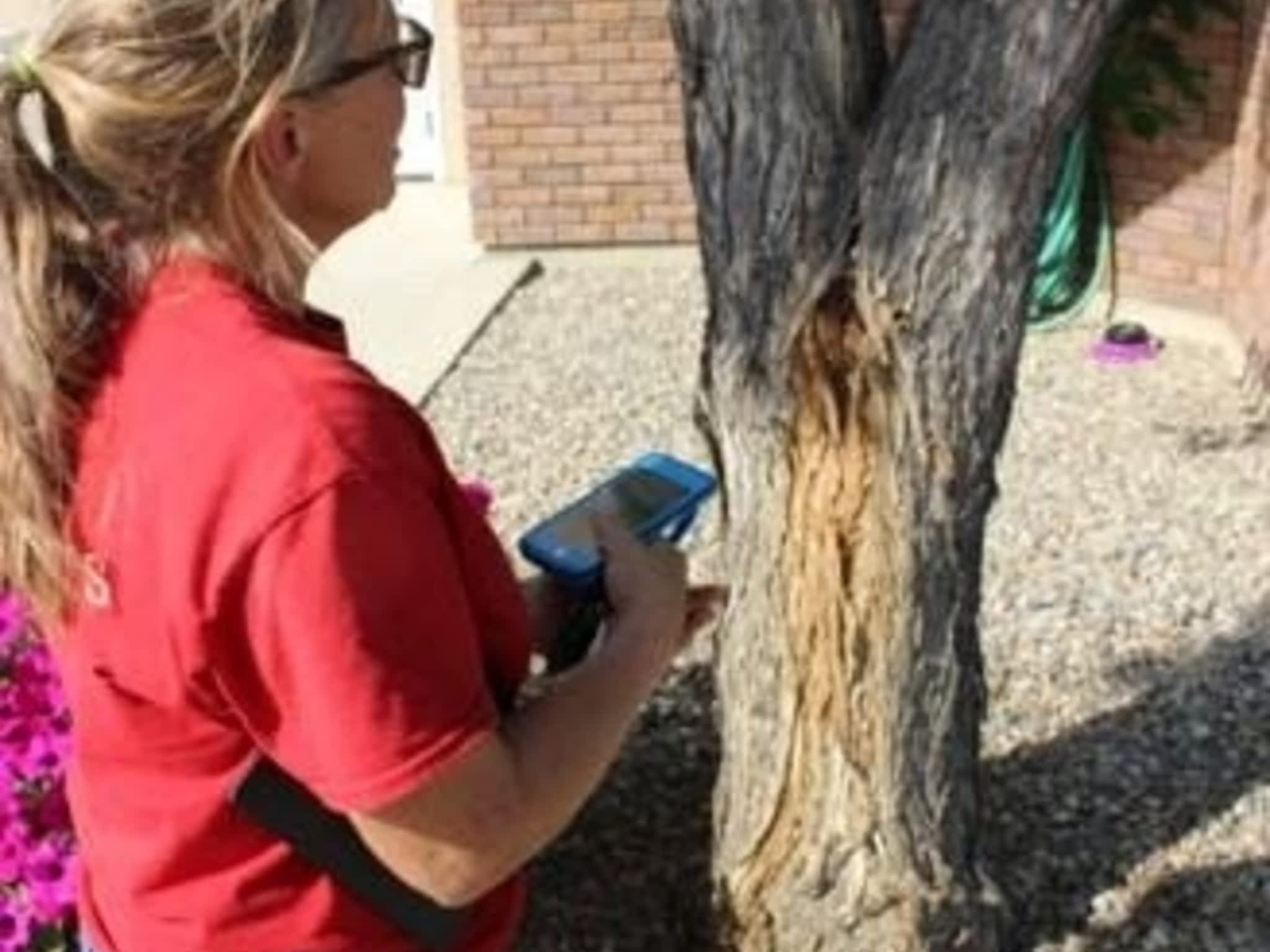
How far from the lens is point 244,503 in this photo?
63.8 inches

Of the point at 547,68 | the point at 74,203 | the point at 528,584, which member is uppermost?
the point at 74,203

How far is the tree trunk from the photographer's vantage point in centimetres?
286

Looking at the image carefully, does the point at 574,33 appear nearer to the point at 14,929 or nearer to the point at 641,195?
the point at 641,195

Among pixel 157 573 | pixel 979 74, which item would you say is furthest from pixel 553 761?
pixel 979 74

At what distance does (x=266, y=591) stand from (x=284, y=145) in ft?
1.13

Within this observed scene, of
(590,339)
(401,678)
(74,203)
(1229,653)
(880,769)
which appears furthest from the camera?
(590,339)

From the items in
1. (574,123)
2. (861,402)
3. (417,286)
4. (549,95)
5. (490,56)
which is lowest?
(417,286)

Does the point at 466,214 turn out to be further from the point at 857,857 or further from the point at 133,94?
the point at 133,94

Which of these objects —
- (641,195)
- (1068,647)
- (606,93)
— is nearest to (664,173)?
(641,195)

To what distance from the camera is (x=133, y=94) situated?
1.69 m

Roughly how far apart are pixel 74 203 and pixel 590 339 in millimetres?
5658

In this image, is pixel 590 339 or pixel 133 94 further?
pixel 590 339

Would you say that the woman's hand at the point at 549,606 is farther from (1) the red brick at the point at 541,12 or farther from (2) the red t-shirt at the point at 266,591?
(1) the red brick at the point at 541,12

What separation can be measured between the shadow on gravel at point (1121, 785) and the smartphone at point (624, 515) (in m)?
1.51
